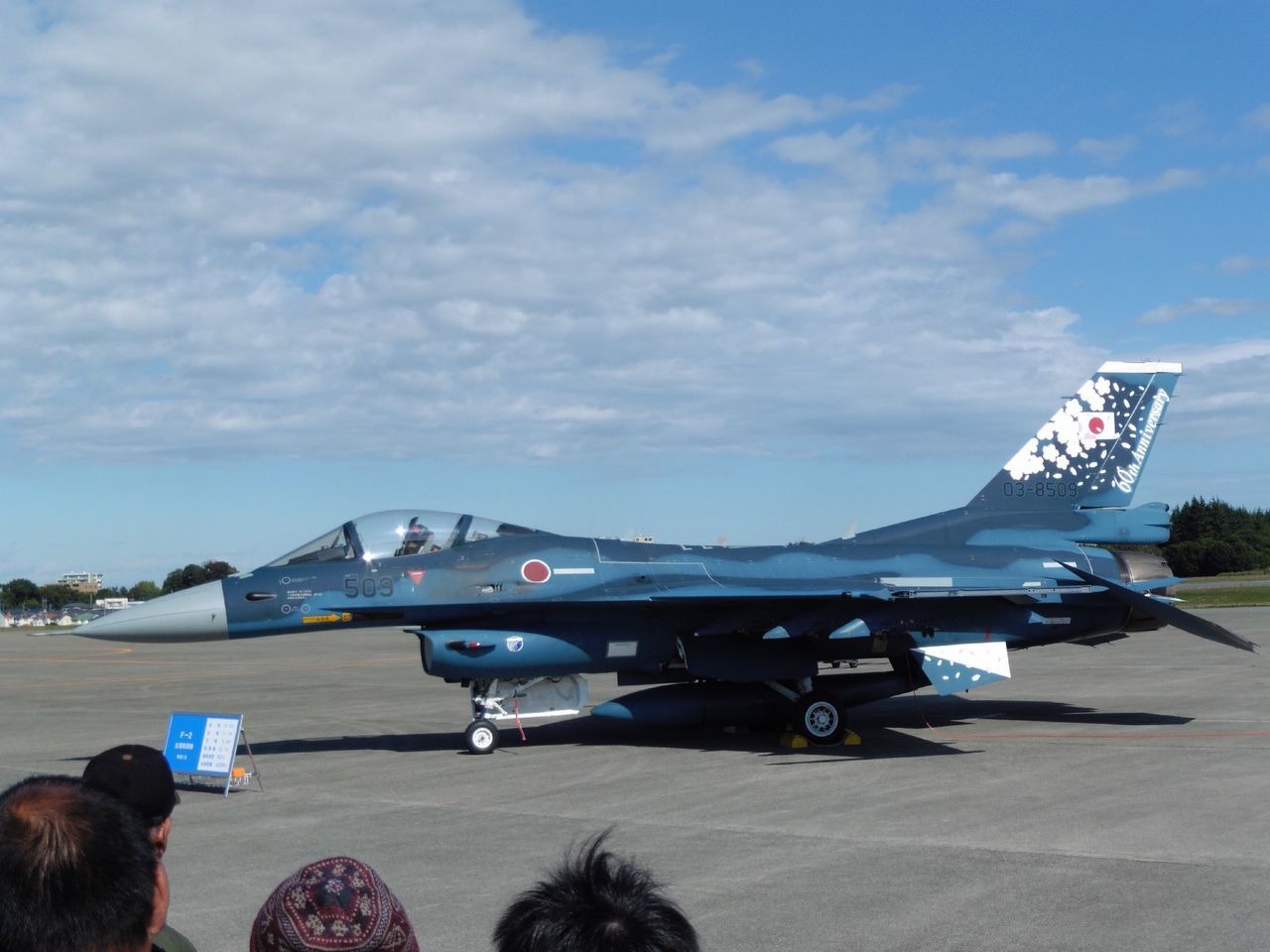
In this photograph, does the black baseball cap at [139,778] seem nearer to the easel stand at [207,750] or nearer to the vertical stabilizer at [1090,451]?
the easel stand at [207,750]

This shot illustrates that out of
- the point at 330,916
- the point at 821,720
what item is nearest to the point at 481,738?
the point at 821,720

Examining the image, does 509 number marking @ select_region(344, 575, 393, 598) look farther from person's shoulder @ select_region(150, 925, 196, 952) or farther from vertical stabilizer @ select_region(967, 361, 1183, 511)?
person's shoulder @ select_region(150, 925, 196, 952)

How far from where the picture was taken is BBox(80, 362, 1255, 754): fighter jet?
13.7 meters

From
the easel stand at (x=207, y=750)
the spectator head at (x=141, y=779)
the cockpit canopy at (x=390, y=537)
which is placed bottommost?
the easel stand at (x=207, y=750)

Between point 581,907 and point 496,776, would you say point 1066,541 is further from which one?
point 581,907

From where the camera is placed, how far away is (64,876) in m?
2.04

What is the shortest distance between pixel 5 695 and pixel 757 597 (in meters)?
16.6

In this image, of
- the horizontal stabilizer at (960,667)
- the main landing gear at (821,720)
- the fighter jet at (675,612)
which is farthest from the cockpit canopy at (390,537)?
the horizontal stabilizer at (960,667)

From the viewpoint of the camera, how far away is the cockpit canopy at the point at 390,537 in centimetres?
1405

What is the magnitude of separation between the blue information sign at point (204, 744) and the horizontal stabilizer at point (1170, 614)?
8.72 metres

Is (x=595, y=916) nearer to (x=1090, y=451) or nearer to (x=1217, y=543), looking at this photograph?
(x=1090, y=451)

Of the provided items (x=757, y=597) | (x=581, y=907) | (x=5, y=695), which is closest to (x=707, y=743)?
(x=757, y=597)

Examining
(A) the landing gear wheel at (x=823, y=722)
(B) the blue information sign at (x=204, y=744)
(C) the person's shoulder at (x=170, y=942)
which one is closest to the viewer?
(C) the person's shoulder at (x=170, y=942)

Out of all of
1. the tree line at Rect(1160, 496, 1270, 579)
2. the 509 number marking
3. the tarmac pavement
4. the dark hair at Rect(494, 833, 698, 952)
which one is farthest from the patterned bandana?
the tree line at Rect(1160, 496, 1270, 579)
